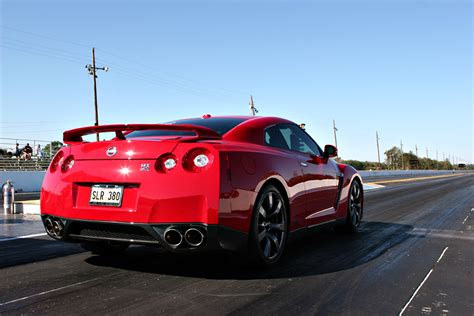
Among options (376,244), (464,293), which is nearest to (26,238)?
(376,244)

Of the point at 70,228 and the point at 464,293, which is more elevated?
the point at 70,228

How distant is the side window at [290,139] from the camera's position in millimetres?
4156

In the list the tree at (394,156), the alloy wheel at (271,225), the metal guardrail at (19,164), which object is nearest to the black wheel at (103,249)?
the alloy wheel at (271,225)

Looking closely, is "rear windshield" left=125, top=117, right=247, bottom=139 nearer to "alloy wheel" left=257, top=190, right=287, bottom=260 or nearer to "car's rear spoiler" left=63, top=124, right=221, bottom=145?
"car's rear spoiler" left=63, top=124, right=221, bottom=145

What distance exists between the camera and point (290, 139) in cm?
455

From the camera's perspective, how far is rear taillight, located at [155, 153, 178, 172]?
320 cm

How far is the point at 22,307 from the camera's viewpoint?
2660 mm

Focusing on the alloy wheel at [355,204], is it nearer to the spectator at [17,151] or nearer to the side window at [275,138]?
the side window at [275,138]

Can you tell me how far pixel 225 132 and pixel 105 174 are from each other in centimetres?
111

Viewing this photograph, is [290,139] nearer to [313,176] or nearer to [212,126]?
[313,176]

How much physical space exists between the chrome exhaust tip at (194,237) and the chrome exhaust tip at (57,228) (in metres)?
1.15

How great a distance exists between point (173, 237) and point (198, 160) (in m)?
0.60

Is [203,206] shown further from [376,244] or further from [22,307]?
[376,244]

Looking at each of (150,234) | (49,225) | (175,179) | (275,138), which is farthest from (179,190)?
(275,138)
